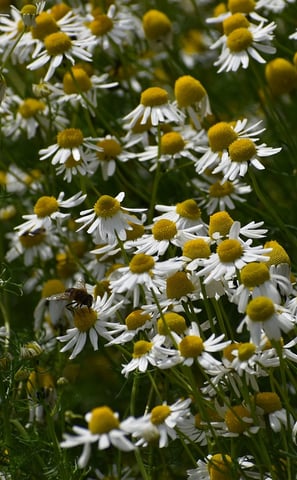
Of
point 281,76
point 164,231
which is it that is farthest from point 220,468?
point 281,76

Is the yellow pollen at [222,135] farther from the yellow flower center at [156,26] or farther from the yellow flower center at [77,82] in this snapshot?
the yellow flower center at [156,26]

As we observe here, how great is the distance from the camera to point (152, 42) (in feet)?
8.30

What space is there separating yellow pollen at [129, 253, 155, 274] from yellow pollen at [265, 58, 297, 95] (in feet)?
3.00

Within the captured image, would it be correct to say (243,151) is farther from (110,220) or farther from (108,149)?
(108,149)

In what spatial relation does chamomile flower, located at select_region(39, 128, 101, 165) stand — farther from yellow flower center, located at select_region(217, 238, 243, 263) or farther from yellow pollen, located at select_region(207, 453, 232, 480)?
yellow pollen, located at select_region(207, 453, 232, 480)

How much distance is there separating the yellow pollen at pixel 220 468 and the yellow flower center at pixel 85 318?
0.36m

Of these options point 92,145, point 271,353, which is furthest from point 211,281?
point 92,145

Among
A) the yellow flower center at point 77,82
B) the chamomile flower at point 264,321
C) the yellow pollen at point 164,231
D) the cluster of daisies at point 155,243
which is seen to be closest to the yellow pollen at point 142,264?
the cluster of daisies at point 155,243

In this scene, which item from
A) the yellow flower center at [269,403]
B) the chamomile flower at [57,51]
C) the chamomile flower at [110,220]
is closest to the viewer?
the yellow flower center at [269,403]

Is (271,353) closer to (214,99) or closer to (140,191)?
(140,191)

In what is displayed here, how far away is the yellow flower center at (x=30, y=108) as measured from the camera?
8.16ft

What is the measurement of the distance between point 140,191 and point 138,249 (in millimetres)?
630

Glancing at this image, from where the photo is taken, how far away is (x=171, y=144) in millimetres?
2229

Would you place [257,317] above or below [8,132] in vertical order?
above
